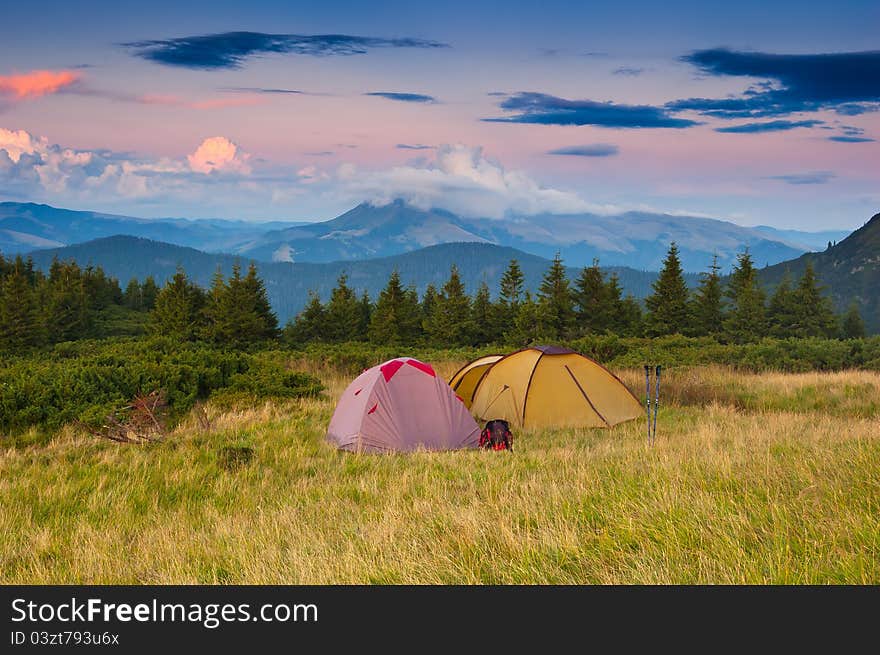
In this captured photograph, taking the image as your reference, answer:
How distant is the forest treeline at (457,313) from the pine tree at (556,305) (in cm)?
8

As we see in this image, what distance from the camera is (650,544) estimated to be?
472cm

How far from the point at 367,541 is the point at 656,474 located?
10.7 feet

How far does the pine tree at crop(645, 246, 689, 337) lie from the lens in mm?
47094

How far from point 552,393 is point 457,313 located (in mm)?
32939

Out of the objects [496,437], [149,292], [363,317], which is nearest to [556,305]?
[363,317]

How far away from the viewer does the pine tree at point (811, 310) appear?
49.9 meters

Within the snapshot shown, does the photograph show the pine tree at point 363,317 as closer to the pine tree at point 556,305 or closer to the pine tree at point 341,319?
the pine tree at point 341,319

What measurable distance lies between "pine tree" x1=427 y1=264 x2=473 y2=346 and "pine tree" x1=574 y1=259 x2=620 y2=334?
8.23m

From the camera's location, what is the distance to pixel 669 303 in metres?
47.0

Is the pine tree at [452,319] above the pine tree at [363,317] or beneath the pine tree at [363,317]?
above

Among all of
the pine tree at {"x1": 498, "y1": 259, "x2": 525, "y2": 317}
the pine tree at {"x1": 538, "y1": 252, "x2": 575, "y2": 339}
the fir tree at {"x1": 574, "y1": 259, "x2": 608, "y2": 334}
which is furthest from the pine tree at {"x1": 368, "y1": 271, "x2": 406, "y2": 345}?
the fir tree at {"x1": 574, "y1": 259, "x2": 608, "y2": 334}

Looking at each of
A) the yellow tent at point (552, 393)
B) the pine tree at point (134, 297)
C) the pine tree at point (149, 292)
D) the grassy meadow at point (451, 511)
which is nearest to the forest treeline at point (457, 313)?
the pine tree at point (134, 297)

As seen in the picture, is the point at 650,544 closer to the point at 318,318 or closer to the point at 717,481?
the point at 717,481

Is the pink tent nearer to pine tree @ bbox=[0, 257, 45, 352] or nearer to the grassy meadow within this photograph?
the grassy meadow
